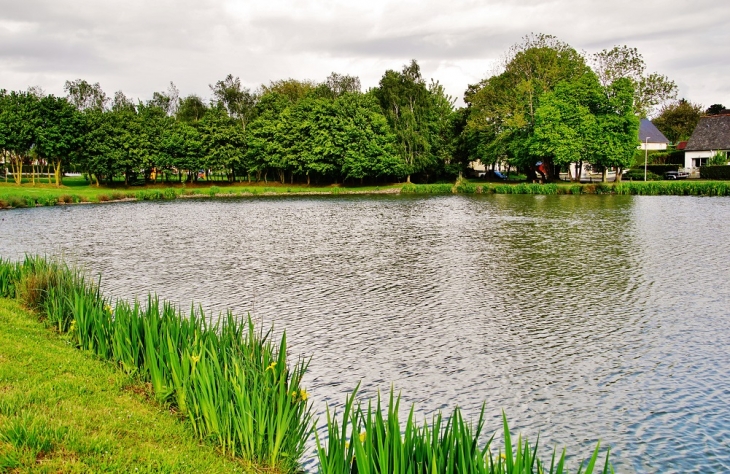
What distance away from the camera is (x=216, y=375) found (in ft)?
23.2

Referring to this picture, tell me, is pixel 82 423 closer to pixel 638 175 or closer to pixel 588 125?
pixel 588 125

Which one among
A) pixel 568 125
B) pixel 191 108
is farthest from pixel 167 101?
pixel 568 125

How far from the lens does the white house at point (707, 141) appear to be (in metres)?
77.4

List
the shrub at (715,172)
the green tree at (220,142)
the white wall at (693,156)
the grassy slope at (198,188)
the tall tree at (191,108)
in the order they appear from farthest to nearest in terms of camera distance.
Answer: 1. the tall tree at (191,108)
2. the white wall at (693,156)
3. the green tree at (220,142)
4. the grassy slope at (198,188)
5. the shrub at (715,172)

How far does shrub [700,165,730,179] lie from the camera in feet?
207

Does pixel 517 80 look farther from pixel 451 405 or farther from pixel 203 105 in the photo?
pixel 451 405

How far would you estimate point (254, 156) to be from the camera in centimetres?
7750

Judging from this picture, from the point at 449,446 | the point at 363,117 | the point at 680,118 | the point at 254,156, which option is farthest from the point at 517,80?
the point at 449,446

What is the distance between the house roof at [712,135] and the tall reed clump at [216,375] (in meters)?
85.5

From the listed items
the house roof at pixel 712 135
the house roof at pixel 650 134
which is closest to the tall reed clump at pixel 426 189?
the house roof at pixel 712 135

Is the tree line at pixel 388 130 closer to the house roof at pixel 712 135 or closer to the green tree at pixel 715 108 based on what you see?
the house roof at pixel 712 135

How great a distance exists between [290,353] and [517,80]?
65.7 m

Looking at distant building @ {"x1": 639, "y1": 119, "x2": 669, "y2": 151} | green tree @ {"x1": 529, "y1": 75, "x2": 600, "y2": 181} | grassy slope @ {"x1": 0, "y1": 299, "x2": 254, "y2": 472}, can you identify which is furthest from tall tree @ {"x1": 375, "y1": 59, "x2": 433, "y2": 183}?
grassy slope @ {"x1": 0, "y1": 299, "x2": 254, "y2": 472}

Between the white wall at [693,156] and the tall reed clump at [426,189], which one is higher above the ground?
the white wall at [693,156]
